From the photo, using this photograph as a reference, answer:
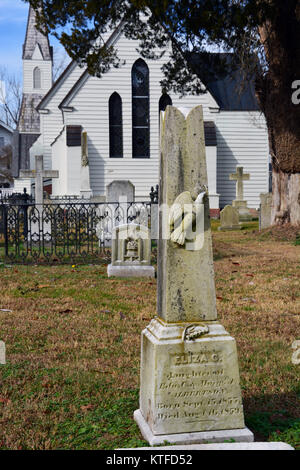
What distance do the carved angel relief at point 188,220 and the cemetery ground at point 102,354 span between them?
1.27 m

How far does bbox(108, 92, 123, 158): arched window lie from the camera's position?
2420 cm

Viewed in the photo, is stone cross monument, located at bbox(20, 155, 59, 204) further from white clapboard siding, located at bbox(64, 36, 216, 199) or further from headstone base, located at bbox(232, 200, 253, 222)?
headstone base, located at bbox(232, 200, 253, 222)

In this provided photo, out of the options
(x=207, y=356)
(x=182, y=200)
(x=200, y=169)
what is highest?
(x=200, y=169)

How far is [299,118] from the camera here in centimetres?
1420

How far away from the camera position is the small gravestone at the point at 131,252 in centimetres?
940

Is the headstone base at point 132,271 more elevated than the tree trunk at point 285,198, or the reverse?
the tree trunk at point 285,198

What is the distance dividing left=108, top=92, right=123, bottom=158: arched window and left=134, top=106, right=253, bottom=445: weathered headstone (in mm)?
21276

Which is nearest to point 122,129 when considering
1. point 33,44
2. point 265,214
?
point 265,214

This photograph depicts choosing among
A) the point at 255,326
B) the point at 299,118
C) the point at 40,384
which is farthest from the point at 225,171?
the point at 40,384

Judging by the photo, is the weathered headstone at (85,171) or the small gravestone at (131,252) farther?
the weathered headstone at (85,171)

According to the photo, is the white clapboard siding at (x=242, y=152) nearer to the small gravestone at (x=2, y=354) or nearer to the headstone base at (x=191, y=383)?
the small gravestone at (x=2, y=354)

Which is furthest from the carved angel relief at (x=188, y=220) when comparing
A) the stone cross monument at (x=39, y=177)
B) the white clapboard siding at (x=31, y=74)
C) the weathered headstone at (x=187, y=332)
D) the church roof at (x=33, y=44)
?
the church roof at (x=33, y=44)
